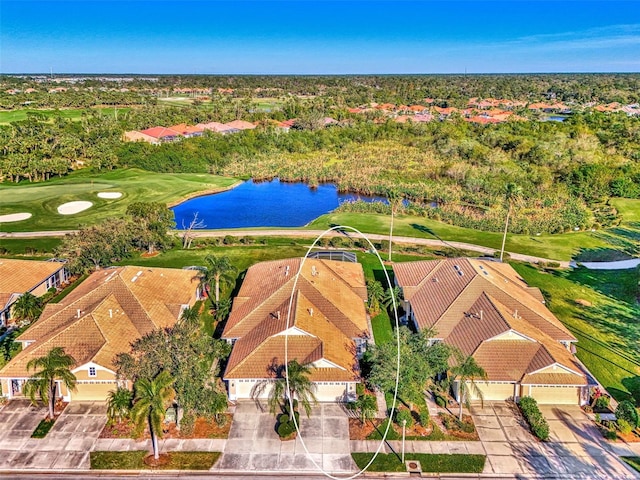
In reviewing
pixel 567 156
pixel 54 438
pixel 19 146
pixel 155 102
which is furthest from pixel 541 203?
pixel 155 102

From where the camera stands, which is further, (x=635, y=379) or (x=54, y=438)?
(x=635, y=379)

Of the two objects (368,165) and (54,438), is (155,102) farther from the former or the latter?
(54,438)

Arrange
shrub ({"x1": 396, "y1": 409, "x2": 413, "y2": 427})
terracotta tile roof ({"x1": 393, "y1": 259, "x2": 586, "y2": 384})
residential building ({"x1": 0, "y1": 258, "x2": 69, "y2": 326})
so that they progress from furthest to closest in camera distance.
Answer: residential building ({"x1": 0, "y1": 258, "x2": 69, "y2": 326}), terracotta tile roof ({"x1": 393, "y1": 259, "x2": 586, "y2": 384}), shrub ({"x1": 396, "y1": 409, "x2": 413, "y2": 427})

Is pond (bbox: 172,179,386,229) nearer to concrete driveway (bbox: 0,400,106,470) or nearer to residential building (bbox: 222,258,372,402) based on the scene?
residential building (bbox: 222,258,372,402)

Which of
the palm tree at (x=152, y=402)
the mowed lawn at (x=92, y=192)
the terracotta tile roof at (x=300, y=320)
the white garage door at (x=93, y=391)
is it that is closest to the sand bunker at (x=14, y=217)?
the mowed lawn at (x=92, y=192)

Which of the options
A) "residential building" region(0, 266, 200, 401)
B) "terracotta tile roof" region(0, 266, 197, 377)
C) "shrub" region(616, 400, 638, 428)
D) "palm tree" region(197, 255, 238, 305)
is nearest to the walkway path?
"palm tree" region(197, 255, 238, 305)

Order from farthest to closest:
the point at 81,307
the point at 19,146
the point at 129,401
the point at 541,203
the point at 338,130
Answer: the point at 338,130 < the point at 19,146 < the point at 541,203 < the point at 81,307 < the point at 129,401

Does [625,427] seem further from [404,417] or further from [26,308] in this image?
[26,308]
